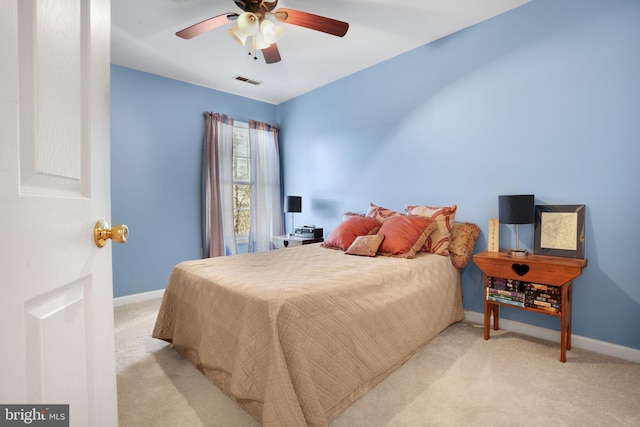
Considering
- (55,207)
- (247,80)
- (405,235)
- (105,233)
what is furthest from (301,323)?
(247,80)

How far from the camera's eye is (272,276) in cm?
197

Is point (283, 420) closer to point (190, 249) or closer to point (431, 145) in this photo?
point (431, 145)

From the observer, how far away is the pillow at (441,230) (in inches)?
109

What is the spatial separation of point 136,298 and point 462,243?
12.0 feet

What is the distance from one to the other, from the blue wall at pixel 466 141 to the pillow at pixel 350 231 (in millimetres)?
572

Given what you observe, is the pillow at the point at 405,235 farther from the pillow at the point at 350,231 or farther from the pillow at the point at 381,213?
the pillow at the point at 381,213

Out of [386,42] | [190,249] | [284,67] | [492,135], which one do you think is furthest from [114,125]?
[492,135]

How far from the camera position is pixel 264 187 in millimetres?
4719

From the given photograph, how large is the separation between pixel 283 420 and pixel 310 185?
349 centimetres

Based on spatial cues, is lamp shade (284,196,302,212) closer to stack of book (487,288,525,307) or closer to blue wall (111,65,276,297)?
blue wall (111,65,276,297)

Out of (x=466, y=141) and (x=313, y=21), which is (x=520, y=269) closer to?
(x=466, y=141)

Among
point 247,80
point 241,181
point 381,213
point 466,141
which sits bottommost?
point 381,213

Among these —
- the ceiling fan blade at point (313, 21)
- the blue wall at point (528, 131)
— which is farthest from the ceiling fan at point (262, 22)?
the blue wall at point (528, 131)

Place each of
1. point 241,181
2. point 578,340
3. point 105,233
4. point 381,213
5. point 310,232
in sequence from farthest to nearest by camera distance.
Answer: point 241,181
point 310,232
point 381,213
point 578,340
point 105,233
